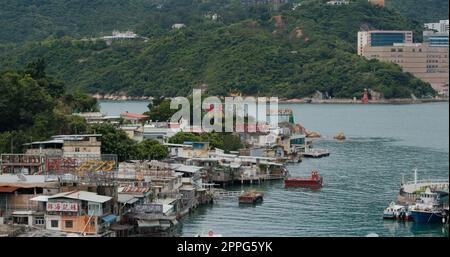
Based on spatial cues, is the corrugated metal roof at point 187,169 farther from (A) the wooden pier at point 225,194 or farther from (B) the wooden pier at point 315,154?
(B) the wooden pier at point 315,154

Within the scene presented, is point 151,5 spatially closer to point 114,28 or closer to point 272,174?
point 114,28

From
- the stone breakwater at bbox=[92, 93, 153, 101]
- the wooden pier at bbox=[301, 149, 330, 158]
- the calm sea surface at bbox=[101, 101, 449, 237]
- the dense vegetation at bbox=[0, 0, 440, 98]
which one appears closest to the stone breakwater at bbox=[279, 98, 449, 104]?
the dense vegetation at bbox=[0, 0, 440, 98]

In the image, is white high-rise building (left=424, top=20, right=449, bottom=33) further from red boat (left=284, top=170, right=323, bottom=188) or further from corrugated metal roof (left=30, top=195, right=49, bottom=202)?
corrugated metal roof (left=30, top=195, right=49, bottom=202)

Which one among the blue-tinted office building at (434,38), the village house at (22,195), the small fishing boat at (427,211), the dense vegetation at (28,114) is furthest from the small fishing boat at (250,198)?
the blue-tinted office building at (434,38)

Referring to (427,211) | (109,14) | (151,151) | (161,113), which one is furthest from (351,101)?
(427,211)

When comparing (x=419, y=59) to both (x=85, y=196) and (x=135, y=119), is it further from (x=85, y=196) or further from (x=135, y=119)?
(x=85, y=196)

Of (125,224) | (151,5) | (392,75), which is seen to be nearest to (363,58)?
(392,75)
